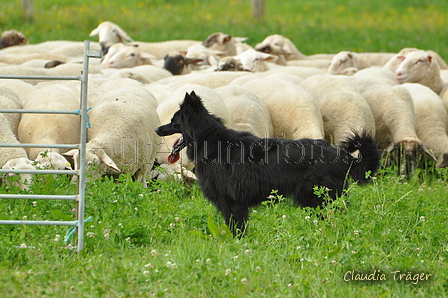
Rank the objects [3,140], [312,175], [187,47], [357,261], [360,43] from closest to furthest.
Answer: [357,261]
[312,175]
[3,140]
[187,47]
[360,43]

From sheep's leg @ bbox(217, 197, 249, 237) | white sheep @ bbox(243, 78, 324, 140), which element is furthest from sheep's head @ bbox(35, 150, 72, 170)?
white sheep @ bbox(243, 78, 324, 140)

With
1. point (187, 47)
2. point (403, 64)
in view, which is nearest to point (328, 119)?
point (403, 64)

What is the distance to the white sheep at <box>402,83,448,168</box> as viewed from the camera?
312 inches

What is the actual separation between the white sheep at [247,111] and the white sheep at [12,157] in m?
2.33

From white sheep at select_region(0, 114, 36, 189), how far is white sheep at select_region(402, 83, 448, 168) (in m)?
5.04

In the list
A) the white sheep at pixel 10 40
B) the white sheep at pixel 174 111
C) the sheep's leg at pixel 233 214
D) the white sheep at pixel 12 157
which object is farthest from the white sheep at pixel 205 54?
the sheep's leg at pixel 233 214

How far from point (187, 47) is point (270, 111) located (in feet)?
23.0

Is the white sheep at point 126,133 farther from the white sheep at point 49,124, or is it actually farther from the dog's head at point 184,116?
the dog's head at point 184,116

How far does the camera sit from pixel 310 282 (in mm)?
3250

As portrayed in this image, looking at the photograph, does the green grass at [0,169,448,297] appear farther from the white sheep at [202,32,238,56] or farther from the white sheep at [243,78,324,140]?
the white sheep at [202,32,238,56]

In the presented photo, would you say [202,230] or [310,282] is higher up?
[310,282]

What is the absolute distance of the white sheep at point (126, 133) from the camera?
6.33 meters

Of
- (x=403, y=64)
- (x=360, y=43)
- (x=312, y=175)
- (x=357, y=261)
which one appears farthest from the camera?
(x=360, y=43)

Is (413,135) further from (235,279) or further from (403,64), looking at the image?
(235,279)
